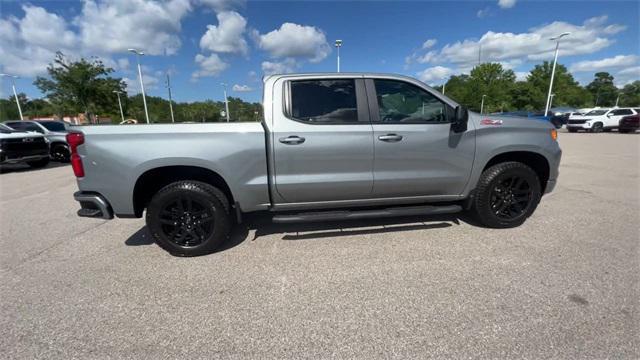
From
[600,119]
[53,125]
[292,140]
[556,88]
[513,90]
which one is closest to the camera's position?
[292,140]

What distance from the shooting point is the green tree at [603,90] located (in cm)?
8780

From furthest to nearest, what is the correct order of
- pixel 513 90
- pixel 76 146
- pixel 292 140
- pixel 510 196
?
pixel 513 90, pixel 510 196, pixel 292 140, pixel 76 146

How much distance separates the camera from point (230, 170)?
3062mm

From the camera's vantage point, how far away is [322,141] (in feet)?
10.2

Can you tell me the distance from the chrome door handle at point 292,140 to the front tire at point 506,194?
2.26 metres

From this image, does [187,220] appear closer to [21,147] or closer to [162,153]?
[162,153]

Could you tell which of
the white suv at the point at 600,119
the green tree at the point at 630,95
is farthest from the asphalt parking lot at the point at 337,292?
the green tree at the point at 630,95

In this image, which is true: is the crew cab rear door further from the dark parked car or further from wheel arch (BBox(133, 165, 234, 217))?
the dark parked car

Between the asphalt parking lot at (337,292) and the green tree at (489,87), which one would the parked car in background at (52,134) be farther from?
the green tree at (489,87)

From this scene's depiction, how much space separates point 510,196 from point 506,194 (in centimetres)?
6

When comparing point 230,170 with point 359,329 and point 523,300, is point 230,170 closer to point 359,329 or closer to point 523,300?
point 359,329

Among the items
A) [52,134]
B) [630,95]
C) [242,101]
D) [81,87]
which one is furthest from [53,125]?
[630,95]

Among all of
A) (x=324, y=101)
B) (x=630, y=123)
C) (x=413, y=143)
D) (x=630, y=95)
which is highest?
(x=630, y=95)

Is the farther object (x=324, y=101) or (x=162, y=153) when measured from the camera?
(x=324, y=101)
